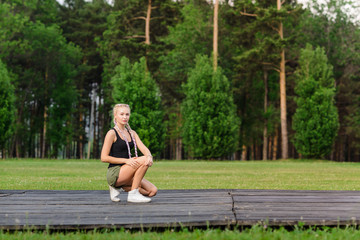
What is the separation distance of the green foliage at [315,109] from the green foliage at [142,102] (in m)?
13.3

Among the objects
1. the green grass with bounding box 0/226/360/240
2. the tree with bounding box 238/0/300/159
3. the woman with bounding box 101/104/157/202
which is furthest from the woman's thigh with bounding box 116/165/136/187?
the tree with bounding box 238/0/300/159

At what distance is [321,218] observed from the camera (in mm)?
5949

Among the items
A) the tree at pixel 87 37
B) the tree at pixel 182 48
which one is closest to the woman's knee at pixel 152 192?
the tree at pixel 182 48

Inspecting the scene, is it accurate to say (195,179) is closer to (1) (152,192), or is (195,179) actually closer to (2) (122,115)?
(1) (152,192)

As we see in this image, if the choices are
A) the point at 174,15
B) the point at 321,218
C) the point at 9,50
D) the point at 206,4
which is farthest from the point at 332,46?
the point at 321,218

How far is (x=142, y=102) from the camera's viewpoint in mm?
41750

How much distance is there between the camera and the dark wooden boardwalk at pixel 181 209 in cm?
570

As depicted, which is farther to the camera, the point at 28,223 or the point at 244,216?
the point at 244,216

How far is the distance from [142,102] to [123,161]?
3447 centimetres

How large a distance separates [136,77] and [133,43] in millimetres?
5976

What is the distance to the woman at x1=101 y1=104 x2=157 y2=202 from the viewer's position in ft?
24.4

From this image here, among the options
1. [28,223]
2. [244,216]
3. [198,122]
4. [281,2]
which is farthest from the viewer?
[281,2]

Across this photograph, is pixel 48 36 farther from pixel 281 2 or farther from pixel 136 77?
pixel 281 2

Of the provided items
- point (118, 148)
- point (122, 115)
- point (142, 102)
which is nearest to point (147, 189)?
point (118, 148)
